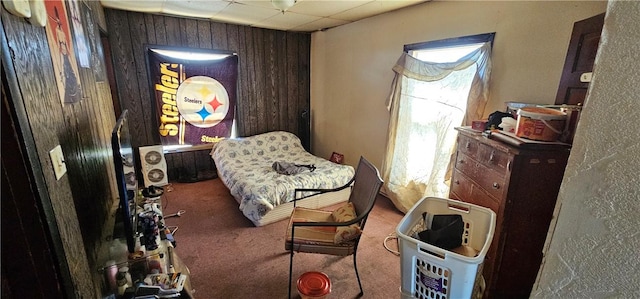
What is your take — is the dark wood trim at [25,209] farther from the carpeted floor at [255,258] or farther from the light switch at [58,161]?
the carpeted floor at [255,258]

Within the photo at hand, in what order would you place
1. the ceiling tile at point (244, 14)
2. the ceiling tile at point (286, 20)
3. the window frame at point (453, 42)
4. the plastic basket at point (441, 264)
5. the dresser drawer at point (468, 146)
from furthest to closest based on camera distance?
the ceiling tile at point (286, 20), the ceiling tile at point (244, 14), the window frame at point (453, 42), the dresser drawer at point (468, 146), the plastic basket at point (441, 264)

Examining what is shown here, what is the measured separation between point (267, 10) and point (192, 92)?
1599mm

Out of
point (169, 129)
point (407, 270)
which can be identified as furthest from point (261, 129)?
point (407, 270)

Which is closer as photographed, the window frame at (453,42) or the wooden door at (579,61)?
the wooden door at (579,61)

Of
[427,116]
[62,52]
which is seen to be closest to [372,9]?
[427,116]

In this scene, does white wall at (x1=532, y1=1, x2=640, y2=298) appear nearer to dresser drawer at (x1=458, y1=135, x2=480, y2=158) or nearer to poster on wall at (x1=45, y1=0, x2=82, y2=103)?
dresser drawer at (x1=458, y1=135, x2=480, y2=158)

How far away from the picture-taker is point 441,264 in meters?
1.08

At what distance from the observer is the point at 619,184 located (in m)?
0.49

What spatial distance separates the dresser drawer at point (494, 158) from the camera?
1.42m

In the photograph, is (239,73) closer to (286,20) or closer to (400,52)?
(286,20)

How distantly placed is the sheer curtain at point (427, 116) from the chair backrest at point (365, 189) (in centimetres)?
88

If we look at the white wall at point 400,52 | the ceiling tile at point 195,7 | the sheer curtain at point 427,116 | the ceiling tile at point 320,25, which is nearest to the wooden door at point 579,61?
the white wall at point 400,52

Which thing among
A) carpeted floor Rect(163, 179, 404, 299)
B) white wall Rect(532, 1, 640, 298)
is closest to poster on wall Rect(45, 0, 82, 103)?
carpeted floor Rect(163, 179, 404, 299)

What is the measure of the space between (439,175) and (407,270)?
5.16 ft
